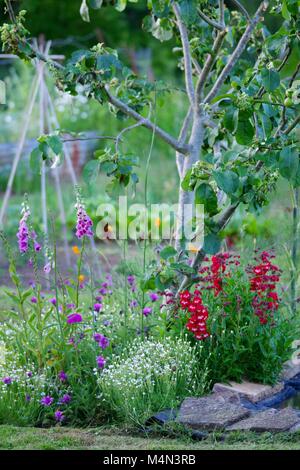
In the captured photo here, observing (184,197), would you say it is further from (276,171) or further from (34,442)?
(34,442)

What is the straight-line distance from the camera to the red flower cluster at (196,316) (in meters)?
4.07

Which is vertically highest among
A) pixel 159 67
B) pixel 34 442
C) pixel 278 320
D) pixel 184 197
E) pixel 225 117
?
pixel 159 67

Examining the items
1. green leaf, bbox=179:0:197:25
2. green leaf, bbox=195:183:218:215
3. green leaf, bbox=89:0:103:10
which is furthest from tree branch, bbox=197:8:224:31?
green leaf, bbox=195:183:218:215

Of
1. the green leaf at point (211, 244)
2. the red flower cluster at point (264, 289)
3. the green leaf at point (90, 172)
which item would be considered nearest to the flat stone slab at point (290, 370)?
the red flower cluster at point (264, 289)

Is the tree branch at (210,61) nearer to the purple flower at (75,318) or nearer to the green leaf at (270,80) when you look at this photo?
the green leaf at (270,80)

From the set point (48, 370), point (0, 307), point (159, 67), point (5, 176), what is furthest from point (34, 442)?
point (159, 67)

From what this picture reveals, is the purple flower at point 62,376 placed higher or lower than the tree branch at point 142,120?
lower

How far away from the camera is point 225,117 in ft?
11.4

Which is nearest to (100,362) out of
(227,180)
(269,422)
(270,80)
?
(269,422)

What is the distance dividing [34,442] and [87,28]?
14333mm

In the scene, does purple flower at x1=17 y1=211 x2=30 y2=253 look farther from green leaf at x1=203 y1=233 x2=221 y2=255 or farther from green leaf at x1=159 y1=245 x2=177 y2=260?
green leaf at x1=203 y1=233 x2=221 y2=255

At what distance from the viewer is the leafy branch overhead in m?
3.54

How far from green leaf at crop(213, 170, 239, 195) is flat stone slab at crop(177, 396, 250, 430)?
1032 mm
